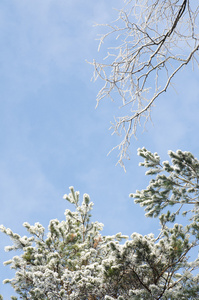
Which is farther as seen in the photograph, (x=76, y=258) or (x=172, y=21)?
(x=76, y=258)

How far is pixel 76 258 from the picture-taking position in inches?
341

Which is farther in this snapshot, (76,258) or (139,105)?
(76,258)

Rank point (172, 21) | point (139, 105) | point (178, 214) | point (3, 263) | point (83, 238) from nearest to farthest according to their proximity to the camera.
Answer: point (172, 21)
point (139, 105)
point (178, 214)
point (3, 263)
point (83, 238)

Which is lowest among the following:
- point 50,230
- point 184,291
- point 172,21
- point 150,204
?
point 184,291

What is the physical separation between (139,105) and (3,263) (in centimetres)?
520

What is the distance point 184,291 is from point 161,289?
48 cm

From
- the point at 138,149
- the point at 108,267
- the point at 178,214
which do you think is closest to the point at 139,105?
the point at 138,149

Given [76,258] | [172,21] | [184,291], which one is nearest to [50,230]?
[76,258]

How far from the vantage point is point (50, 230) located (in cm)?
873

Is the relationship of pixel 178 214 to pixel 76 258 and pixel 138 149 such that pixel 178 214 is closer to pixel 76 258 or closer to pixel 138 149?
pixel 138 149

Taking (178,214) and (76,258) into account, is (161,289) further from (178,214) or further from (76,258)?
(76,258)

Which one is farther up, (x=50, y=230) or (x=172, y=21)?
(x=172, y=21)

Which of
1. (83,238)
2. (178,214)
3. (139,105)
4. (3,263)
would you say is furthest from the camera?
(83,238)

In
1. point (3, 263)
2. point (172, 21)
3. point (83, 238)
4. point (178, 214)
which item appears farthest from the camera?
point (83, 238)
